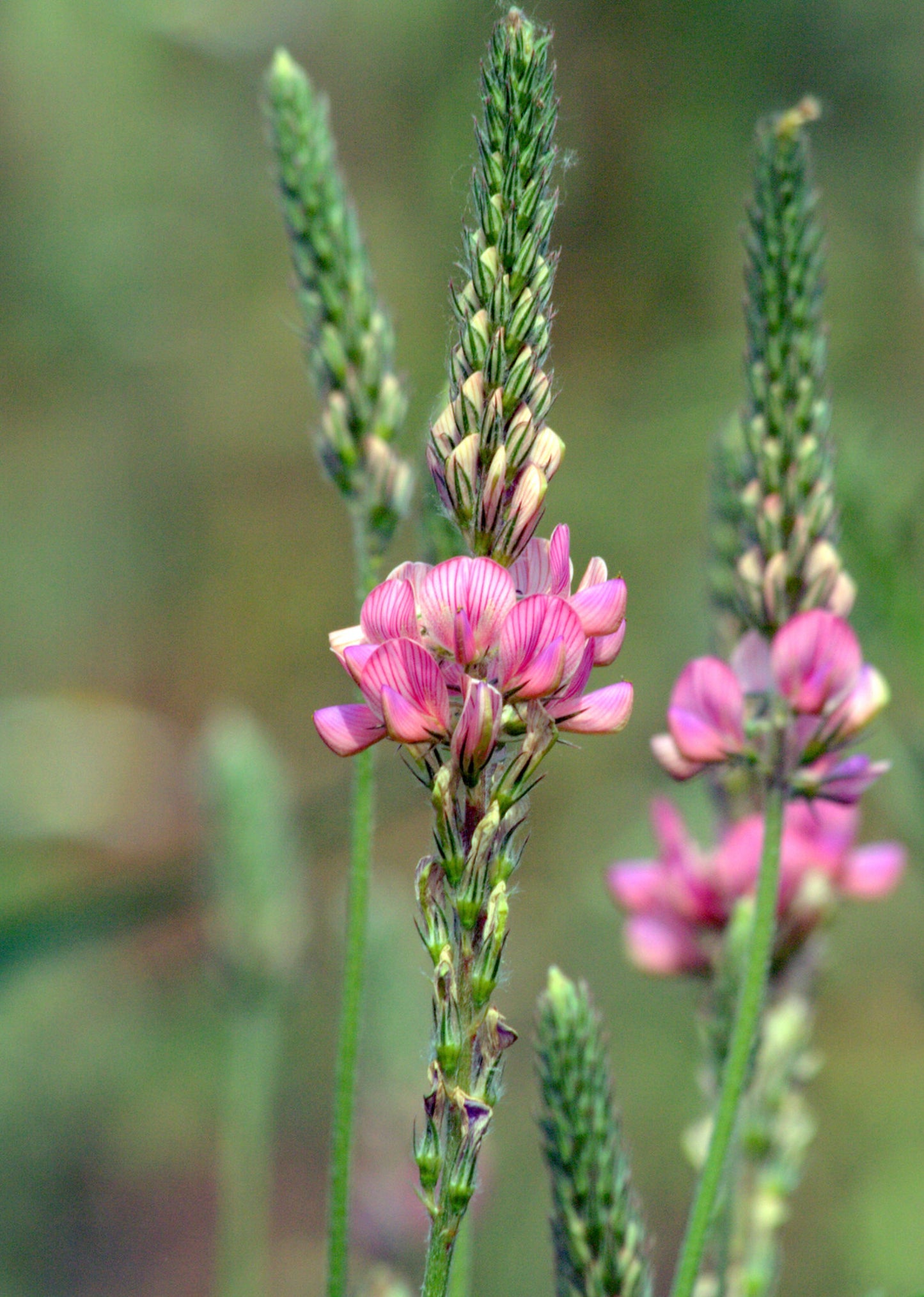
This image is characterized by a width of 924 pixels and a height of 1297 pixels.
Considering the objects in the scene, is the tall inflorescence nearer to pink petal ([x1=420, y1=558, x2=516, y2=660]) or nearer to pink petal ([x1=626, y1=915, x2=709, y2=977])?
pink petal ([x1=420, y1=558, x2=516, y2=660])

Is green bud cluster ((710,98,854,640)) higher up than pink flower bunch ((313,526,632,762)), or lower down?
higher up

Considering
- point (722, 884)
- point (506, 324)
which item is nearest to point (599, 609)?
point (506, 324)

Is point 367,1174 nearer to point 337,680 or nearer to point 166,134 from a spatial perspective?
point 337,680

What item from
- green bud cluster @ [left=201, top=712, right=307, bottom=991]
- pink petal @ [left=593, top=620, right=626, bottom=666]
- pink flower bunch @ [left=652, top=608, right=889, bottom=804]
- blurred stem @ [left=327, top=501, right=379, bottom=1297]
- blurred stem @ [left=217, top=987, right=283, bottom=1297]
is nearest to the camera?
pink petal @ [left=593, top=620, right=626, bottom=666]

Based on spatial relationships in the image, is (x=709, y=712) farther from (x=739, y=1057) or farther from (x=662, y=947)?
(x=662, y=947)

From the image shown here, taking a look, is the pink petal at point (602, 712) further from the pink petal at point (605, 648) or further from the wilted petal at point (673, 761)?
the wilted petal at point (673, 761)

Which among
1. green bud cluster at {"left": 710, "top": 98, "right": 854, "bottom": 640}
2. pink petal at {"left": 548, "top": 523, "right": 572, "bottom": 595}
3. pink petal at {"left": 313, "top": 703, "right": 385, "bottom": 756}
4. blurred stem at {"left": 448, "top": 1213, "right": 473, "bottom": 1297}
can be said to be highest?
green bud cluster at {"left": 710, "top": 98, "right": 854, "bottom": 640}

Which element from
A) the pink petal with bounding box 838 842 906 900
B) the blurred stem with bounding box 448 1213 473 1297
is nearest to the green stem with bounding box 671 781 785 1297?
the blurred stem with bounding box 448 1213 473 1297
